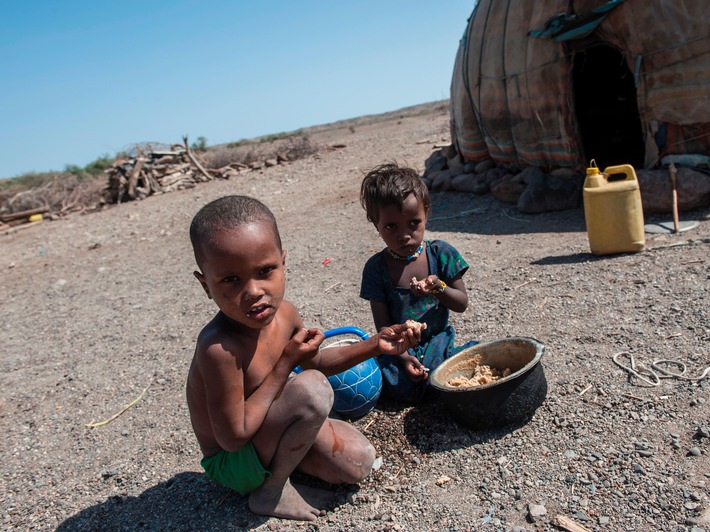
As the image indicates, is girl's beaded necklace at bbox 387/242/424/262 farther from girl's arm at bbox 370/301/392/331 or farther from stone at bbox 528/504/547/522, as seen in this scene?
stone at bbox 528/504/547/522

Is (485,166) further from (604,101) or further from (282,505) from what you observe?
(282,505)

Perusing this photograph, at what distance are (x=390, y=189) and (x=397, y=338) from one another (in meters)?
0.76

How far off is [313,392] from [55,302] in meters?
5.26

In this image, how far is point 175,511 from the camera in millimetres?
2332

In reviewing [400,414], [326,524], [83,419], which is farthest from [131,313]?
[326,524]

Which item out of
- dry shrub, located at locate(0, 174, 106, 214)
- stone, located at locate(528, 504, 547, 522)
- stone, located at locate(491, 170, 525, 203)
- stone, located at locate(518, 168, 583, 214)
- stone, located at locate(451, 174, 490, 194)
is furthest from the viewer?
dry shrub, located at locate(0, 174, 106, 214)

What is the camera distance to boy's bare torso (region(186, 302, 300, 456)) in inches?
76.2

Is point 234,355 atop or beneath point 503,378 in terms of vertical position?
atop

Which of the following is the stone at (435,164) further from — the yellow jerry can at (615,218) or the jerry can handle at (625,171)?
the yellow jerry can at (615,218)

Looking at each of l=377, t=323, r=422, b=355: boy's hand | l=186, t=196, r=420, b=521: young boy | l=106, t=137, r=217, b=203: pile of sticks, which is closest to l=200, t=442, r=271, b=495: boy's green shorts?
l=186, t=196, r=420, b=521: young boy

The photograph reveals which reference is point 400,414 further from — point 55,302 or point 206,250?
point 55,302

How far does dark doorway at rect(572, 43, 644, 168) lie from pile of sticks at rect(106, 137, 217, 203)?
8280 millimetres

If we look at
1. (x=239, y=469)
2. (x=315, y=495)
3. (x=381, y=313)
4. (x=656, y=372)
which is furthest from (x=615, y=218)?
(x=239, y=469)

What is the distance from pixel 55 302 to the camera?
634cm
